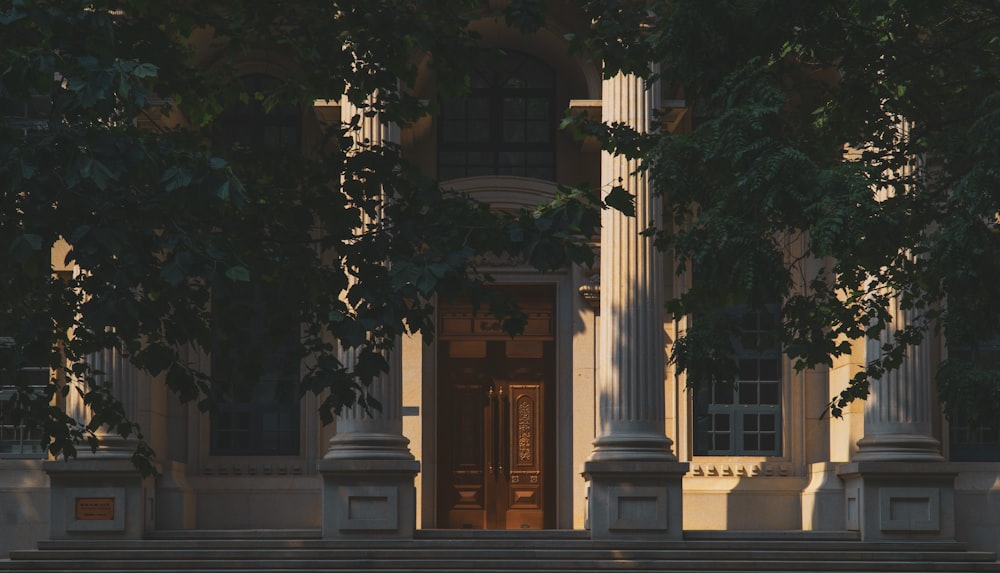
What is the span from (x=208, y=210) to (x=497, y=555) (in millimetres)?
10480

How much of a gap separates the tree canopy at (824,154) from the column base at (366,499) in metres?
7.37

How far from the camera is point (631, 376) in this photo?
23.4 meters

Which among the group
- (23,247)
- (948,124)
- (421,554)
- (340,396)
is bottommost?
(421,554)

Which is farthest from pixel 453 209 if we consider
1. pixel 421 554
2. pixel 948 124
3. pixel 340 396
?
pixel 421 554

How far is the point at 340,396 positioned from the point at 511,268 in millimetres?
13100

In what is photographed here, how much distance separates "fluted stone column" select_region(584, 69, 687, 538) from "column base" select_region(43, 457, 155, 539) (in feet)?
20.5

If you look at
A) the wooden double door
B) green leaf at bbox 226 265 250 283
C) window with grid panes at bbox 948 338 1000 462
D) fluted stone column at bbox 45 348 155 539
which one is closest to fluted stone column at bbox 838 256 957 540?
window with grid panes at bbox 948 338 1000 462

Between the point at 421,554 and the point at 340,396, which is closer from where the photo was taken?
the point at 340,396

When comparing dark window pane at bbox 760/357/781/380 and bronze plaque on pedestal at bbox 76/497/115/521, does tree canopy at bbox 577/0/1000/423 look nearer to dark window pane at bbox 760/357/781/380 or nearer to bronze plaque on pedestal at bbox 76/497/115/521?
dark window pane at bbox 760/357/781/380

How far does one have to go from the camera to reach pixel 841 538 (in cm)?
2323

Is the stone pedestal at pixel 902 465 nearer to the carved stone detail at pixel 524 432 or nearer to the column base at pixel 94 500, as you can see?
the carved stone detail at pixel 524 432

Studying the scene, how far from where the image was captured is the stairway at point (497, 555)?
2184cm

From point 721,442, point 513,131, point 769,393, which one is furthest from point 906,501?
point 513,131

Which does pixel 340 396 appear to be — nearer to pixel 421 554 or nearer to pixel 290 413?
pixel 421 554
